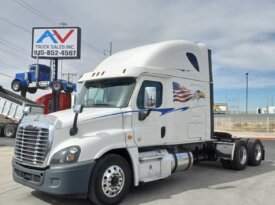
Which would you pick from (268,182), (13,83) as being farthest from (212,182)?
(13,83)

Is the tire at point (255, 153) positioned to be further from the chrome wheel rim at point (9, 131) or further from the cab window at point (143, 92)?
the chrome wheel rim at point (9, 131)

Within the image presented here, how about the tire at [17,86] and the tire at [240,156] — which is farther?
the tire at [17,86]

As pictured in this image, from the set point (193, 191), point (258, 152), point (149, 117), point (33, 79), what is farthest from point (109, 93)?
point (33, 79)

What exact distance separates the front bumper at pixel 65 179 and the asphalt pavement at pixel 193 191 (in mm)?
766

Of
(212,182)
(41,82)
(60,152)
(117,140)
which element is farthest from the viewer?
(41,82)

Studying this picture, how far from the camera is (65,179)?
230 inches

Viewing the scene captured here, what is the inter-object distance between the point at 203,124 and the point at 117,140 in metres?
3.53

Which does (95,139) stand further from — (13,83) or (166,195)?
(13,83)

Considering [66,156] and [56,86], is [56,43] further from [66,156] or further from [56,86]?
[66,156]

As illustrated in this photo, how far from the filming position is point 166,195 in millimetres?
7250

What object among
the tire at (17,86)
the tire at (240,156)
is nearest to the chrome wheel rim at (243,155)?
the tire at (240,156)

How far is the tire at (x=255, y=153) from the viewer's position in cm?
1107

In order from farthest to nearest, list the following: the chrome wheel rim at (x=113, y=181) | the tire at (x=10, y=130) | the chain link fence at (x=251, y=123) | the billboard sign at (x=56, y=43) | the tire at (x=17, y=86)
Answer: the chain link fence at (x=251, y=123), the billboard sign at (x=56, y=43), the tire at (x=17, y=86), the tire at (x=10, y=130), the chrome wheel rim at (x=113, y=181)

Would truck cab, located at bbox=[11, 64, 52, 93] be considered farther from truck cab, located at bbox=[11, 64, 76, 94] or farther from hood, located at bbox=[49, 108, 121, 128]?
hood, located at bbox=[49, 108, 121, 128]
